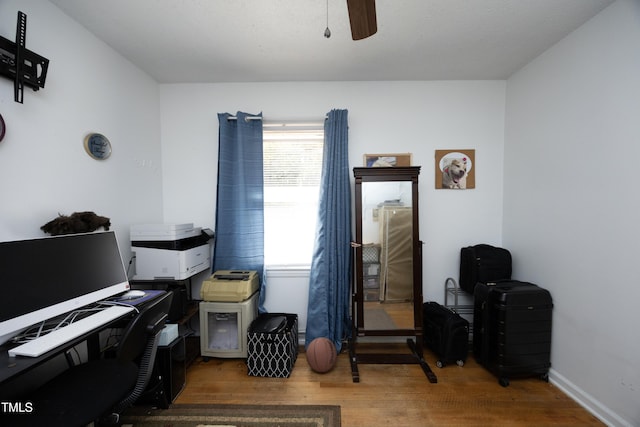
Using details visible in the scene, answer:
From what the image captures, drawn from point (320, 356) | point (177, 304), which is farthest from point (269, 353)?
point (177, 304)

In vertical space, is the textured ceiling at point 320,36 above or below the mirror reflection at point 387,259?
above

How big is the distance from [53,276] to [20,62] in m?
1.19

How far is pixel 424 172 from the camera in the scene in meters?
2.38

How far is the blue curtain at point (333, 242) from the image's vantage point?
7.39ft

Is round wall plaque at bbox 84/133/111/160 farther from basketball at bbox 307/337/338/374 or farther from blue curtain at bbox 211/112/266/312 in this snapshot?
basketball at bbox 307/337/338/374

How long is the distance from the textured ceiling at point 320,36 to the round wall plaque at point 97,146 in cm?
78

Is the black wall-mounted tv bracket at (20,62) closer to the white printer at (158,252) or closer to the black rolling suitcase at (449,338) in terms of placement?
the white printer at (158,252)

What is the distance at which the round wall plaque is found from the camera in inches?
65.8

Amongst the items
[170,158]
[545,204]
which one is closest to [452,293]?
[545,204]

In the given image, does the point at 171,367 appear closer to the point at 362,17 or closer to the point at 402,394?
the point at 402,394

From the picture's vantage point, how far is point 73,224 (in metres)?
1.44

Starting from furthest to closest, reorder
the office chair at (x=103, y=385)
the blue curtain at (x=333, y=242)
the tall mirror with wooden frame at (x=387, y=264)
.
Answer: the blue curtain at (x=333, y=242), the tall mirror with wooden frame at (x=387, y=264), the office chair at (x=103, y=385)

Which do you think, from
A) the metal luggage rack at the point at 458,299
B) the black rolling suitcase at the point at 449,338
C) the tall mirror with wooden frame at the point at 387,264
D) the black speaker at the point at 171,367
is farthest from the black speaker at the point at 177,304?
the metal luggage rack at the point at 458,299

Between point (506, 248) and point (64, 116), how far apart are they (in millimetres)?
3833
